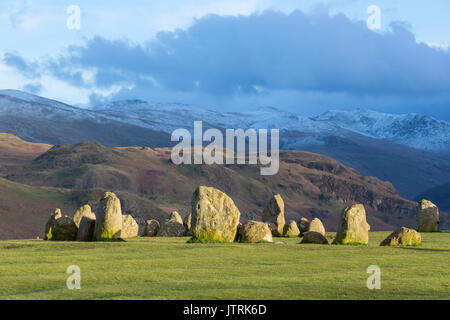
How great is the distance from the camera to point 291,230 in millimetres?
48062

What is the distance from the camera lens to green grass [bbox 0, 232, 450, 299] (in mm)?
18766

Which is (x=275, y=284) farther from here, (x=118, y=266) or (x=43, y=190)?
(x=43, y=190)

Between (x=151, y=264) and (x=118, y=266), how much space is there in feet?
4.20

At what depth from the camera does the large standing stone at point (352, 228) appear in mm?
34406

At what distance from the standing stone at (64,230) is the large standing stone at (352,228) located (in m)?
15.4

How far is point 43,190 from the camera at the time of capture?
124 meters

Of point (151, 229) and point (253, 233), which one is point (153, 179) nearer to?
point (151, 229)

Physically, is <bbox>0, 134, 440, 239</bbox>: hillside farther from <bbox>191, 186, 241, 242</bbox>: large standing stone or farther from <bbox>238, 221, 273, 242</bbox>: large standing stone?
<bbox>191, 186, 241, 242</bbox>: large standing stone

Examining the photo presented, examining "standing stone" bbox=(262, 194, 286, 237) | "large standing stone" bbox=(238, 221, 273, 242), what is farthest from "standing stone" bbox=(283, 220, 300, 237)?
"large standing stone" bbox=(238, 221, 273, 242)

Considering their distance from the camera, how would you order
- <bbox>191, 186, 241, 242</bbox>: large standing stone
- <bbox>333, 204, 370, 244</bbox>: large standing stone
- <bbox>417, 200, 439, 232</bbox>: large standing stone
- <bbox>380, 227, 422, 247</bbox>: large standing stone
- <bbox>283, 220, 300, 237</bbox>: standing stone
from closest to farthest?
<bbox>380, 227, 422, 247</bbox>: large standing stone, <bbox>333, 204, 370, 244</bbox>: large standing stone, <bbox>191, 186, 241, 242</bbox>: large standing stone, <bbox>283, 220, 300, 237</bbox>: standing stone, <bbox>417, 200, 439, 232</bbox>: large standing stone

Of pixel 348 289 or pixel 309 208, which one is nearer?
pixel 348 289

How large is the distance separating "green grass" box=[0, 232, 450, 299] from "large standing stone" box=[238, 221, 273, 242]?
3678mm

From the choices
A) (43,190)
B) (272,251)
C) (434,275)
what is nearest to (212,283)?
(434,275)
